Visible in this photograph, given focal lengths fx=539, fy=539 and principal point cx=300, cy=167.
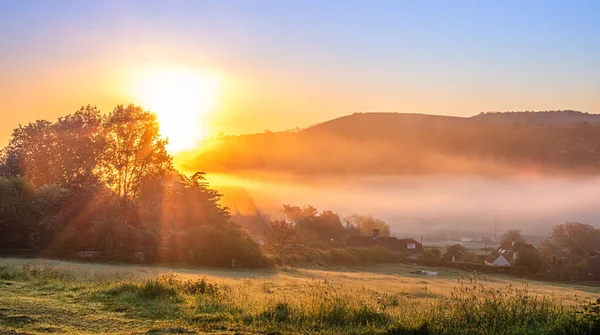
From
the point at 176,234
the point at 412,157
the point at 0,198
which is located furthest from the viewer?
the point at 412,157

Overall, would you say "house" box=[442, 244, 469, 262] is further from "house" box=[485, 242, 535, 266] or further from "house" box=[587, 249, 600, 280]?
"house" box=[587, 249, 600, 280]

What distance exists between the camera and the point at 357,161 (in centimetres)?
15750

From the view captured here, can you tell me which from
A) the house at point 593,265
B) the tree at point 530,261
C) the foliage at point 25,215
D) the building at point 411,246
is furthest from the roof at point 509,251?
the foliage at point 25,215

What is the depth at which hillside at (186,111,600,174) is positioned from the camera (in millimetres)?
145625

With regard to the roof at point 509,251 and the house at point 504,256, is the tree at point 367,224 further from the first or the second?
the house at point 504,256

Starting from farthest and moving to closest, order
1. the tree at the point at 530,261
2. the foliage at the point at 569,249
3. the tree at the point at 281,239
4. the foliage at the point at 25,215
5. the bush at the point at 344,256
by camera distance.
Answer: the foliage at the point at 569,249 < the tree at the point at 530,261 < the bush at the point at 344,256 < the tree at the point at 281,239 < the foliage at the point at 25,215

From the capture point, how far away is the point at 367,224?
123562 millimetres

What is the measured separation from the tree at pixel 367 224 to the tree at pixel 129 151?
2578 inches

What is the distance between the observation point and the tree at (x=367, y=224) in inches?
4676

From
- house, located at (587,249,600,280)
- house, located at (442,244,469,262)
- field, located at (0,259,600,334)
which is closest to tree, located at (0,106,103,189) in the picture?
field, located at (0,259,600,334)

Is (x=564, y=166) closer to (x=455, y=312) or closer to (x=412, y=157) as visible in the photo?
(x=412, y=157)

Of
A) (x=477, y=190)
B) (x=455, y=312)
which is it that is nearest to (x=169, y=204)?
(x=455, y=312)

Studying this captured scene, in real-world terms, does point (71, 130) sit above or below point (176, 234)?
above

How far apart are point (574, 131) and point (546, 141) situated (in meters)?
7.36
